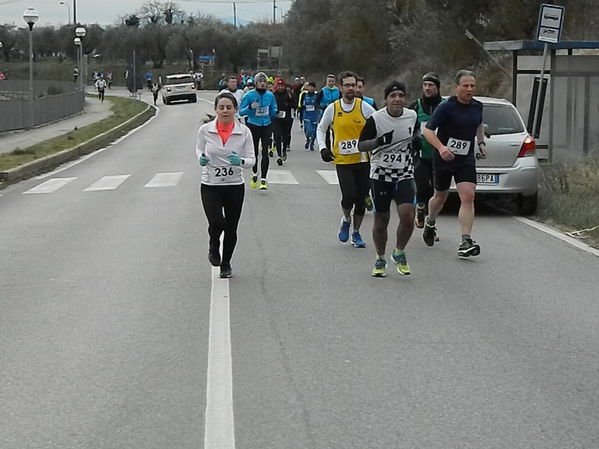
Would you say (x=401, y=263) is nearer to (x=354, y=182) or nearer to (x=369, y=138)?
(x=369, y=138)

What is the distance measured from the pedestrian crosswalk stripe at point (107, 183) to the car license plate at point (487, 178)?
7092 mm

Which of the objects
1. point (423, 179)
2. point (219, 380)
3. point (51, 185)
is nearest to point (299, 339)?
point (219, 380)

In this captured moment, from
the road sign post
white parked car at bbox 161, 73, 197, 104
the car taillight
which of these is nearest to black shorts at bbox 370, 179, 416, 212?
the car taillight

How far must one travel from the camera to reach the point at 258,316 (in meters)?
8.06

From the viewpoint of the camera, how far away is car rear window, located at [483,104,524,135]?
14.1 meters

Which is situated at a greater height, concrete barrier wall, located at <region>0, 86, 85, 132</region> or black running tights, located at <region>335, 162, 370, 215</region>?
black running tights, located at <region>335, 162, 370, 215</region>

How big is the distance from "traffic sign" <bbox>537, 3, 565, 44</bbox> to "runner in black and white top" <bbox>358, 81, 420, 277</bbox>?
730 centimetres

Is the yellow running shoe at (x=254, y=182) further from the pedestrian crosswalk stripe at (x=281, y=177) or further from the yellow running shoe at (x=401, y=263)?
the yellow running shoe at (x=401, y=263)

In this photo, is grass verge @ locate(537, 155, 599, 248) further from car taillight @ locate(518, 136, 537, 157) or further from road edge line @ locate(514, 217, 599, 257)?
car taillight @ locate(518, 136, 537, 157)

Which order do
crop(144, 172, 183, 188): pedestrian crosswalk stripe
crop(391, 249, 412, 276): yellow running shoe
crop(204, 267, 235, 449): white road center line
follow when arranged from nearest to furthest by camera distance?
crop(204, 267, 235, 449): white road center line
crop(391, 249, 412, 276): yellow running shoe
crop(144, 172, 183, 188): pedestrian crosswalk stripe

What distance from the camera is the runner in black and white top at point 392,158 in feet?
31.1

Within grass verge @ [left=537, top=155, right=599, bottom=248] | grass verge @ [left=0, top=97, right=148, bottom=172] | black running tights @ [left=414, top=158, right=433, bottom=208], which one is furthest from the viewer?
grass verge @ [left=0, top=97, right=148, bottom=172]

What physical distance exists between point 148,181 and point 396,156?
1053cm

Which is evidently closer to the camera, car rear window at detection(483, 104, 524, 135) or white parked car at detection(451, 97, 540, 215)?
white parked car at detection(451, 97, 540, 215)
